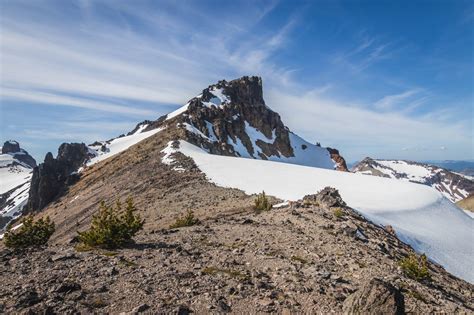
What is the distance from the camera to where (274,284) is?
9539 millimetres

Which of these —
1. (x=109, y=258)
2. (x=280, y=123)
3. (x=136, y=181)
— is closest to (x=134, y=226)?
(x=109, y=258)

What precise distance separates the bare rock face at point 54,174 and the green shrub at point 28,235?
72792 millimetres

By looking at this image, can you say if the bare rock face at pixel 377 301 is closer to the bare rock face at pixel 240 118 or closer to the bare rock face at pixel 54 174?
the bare rock face at pixel 240 118

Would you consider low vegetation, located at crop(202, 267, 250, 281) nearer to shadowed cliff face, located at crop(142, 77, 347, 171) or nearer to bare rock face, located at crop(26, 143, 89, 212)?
shadowed cliff face, located at crop(142, 77, 347, 171)

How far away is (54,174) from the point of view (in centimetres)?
9050

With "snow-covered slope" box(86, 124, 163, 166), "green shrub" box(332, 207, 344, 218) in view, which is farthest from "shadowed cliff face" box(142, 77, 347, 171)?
"green shrub" box(332, 207, 344, 218)

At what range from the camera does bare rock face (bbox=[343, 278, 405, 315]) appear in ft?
23.5

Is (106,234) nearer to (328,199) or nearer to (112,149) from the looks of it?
(328,199)

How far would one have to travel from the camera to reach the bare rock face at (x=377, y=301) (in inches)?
283

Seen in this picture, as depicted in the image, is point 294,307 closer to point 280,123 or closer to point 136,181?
point 136,181

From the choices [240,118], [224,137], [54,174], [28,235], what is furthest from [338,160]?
[28,235]

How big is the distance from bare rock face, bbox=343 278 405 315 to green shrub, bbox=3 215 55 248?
37.1 feet

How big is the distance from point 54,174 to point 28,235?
87487mm

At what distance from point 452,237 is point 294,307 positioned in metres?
22.0
